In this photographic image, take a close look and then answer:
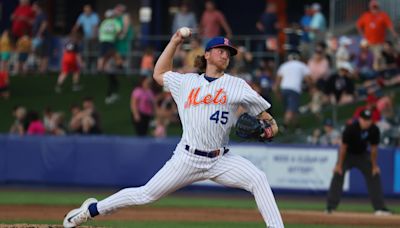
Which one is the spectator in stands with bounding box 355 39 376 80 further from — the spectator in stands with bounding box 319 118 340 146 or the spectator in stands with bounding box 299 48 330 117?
the spectator in stands with bounding box 319 118 340 146

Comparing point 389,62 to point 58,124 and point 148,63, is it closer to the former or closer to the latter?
point 148,63

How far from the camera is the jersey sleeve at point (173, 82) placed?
33.5 feet

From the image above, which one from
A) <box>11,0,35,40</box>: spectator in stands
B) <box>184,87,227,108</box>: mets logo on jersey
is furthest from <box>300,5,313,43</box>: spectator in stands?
<box>184,87,227,108</box>: mets logo on jersey

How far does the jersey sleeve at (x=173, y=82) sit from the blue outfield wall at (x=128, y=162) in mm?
10172

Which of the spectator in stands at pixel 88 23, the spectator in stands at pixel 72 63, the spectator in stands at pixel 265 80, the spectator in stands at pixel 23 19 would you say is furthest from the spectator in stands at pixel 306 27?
the spectator in stands at pixel 23 19

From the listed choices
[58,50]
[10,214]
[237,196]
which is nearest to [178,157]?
[10,214]

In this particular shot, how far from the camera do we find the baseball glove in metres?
9.94

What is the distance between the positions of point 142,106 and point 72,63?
474 cm

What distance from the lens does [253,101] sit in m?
9.99

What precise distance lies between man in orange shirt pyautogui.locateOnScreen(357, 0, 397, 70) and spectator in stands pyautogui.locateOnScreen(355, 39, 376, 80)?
0.65 ft

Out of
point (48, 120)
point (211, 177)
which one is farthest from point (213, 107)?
point (48, 120)

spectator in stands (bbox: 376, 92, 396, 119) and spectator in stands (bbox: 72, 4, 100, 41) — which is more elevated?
spectator in stands (bbox: 72, 4, 100, 41)

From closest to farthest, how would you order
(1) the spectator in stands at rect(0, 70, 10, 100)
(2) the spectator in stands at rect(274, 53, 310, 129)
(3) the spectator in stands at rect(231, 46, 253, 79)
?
1. (2) the spectator in stands at rect(274, 53, 310, 129)
2. (3) the spectator in stands at rect(231, 46, 253, 79)
3. (1) the spectator in stands at rect(0, 70, 10, 100)

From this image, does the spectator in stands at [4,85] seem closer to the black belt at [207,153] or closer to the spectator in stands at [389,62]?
the spectator in stands at [389,62]
